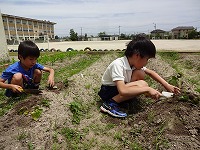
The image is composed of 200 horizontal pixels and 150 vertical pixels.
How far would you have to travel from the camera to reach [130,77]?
295cm

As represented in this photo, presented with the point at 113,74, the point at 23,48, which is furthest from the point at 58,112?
the point at 23,48

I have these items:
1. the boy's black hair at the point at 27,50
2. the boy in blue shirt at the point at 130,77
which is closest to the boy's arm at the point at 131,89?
the boy in blue shirt at the point at 130,77

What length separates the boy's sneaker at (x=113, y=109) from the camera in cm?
288

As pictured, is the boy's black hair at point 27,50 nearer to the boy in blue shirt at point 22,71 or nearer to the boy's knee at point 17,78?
the boy in blue shirt at point 22,71

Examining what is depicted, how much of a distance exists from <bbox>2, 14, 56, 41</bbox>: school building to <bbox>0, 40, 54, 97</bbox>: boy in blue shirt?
2074 inches

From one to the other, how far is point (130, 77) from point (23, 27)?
70.7m

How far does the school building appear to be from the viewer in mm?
60725

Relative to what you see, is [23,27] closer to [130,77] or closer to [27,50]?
[27,50]

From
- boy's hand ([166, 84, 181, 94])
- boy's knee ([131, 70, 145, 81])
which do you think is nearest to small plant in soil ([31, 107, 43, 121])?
boy's knee ([131, 70, 145, 81])

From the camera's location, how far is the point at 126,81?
9.66ft

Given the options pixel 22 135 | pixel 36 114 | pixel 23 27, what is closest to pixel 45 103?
pixel 36 114

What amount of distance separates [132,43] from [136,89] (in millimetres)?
584

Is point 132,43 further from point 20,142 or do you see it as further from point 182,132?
point 20,142

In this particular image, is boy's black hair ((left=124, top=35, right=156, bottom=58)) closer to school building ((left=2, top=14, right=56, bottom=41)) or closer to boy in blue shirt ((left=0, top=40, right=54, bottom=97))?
boy in blue shirt ((left=0, top=40, right=54, bottom=97))
